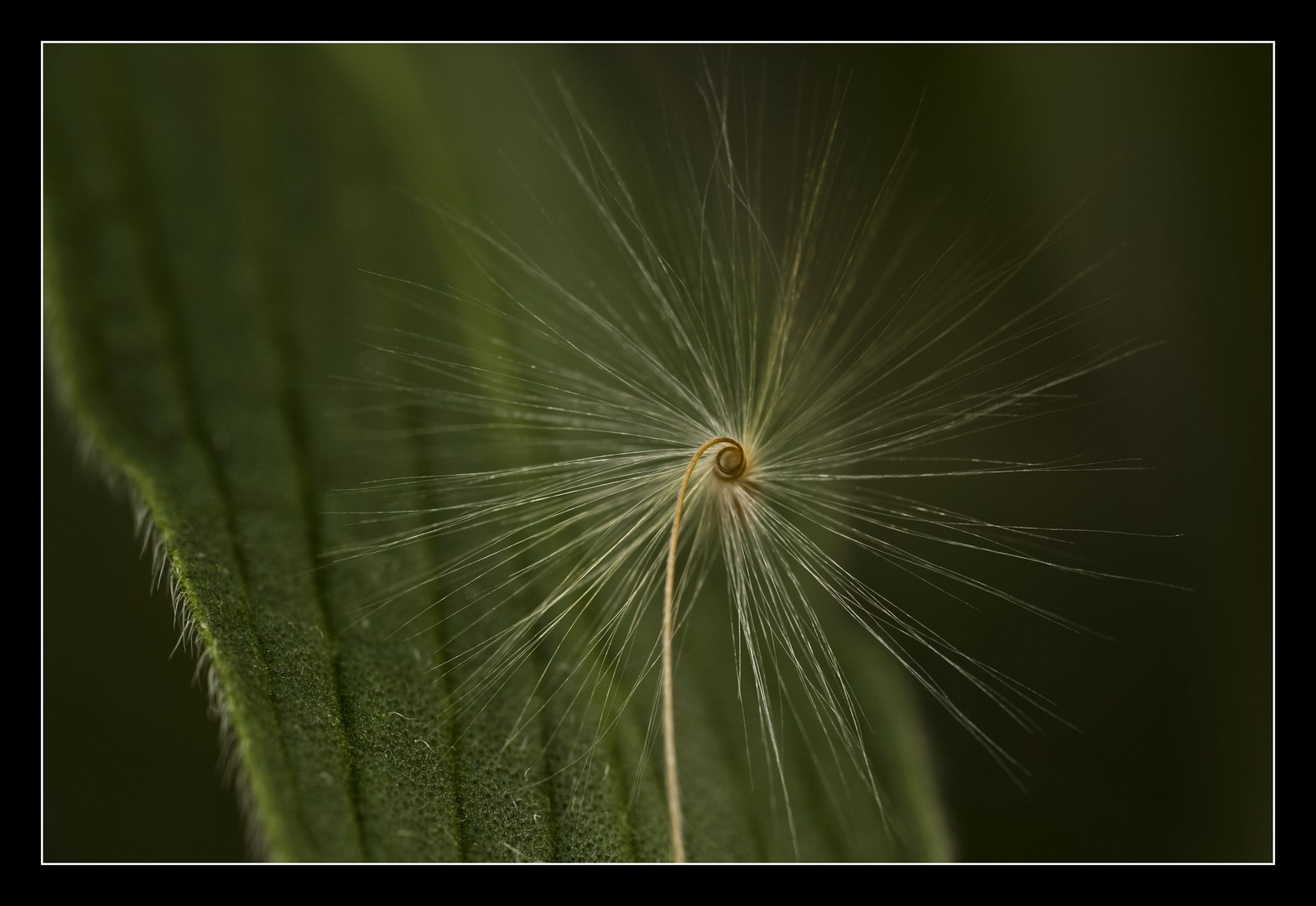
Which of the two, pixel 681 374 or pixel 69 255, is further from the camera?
pixel 681 374

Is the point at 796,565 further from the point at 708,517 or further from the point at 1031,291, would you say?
the point at 1031,291

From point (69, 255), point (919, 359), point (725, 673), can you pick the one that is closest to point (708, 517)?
point (725, 673)

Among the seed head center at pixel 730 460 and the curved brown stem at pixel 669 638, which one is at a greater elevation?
the seed head center at pixel 730 460

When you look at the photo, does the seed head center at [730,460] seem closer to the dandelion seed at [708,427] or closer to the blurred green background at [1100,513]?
the dandelion seed at [708,427]

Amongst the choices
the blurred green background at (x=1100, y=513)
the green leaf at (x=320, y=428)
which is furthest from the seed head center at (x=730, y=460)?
the blurred green background at (x=1100, y=513)

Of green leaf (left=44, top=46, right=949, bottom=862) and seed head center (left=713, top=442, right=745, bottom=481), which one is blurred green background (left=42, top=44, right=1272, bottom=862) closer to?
green leaf (left=44, top=46, right=949, bottom=862)

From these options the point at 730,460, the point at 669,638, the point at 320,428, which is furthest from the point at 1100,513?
the point at 320,428
